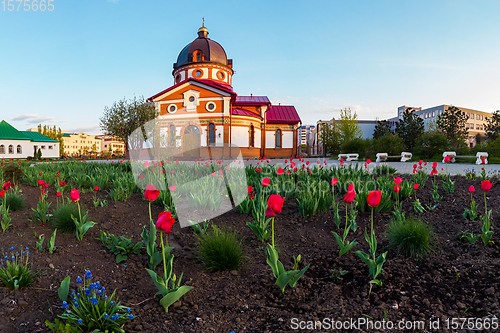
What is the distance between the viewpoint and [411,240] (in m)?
2.87

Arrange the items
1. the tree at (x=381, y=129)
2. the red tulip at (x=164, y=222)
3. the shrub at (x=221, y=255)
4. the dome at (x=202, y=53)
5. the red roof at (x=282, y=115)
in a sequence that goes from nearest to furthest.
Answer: the red tulip at (x=164, y=222) < the shrub at (x=221, y=255) < the dome at (x=202, y=53) < the red roof at (x=282, y=115) < the tree at (x=381, y=129)

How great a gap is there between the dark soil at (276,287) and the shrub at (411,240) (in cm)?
9

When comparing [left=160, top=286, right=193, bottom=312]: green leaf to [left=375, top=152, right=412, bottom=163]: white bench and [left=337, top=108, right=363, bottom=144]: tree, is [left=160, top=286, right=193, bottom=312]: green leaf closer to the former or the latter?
[left=375, top=152, right=412, bottom=163]: white bench

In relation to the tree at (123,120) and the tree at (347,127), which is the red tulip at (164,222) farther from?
the tree at (347,127)

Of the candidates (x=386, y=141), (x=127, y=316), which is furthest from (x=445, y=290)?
(x=386, y=141)

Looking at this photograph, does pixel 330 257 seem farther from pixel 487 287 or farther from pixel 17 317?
pixel 17 317

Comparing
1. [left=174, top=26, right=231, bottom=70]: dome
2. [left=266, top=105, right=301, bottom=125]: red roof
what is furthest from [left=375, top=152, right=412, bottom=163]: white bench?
[left=174, top=26, right=231, bottom=70]: dome

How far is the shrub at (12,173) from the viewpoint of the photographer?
21.7 feet

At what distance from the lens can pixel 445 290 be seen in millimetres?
2271

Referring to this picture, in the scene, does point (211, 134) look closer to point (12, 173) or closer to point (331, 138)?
point (331, 138)

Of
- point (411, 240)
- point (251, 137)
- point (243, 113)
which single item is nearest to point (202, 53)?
point (243, 113)

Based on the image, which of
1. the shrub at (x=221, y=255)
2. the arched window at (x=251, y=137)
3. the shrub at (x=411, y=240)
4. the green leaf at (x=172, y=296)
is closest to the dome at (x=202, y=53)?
the arched window at (x=251, y=137)

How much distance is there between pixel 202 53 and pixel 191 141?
11.3m

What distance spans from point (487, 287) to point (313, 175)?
15.6 ft
